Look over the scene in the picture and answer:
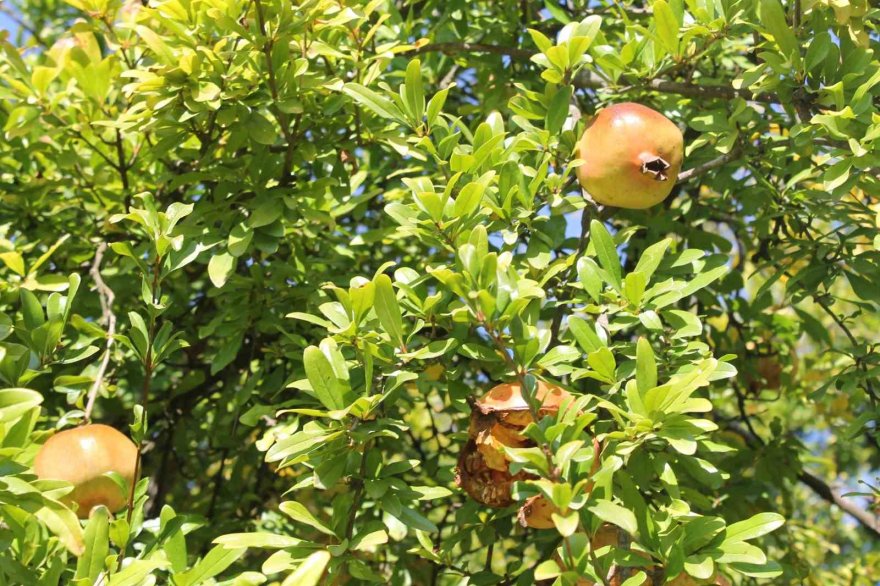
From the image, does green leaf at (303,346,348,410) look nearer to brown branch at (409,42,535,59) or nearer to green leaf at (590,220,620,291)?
green leaf at (590,220,620,291)

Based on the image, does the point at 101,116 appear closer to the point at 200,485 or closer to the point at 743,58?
the point at 200,485

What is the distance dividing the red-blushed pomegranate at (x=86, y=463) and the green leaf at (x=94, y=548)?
276mm

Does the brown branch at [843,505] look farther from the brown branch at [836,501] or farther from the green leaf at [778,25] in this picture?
the green leaf at [778,25]

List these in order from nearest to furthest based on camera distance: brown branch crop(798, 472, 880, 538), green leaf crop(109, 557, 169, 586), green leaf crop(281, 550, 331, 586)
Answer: green leaf crop(281, 550, 331, 586), green leaf crop(109, 557, 169, 586), brown branch crop(798, 472, 880, 538)

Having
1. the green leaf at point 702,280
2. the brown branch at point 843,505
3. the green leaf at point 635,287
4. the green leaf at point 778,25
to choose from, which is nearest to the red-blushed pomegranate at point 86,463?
the green leaf at point 635,287

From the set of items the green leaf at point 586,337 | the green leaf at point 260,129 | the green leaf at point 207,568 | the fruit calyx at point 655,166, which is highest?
the green leaf at point 260,129

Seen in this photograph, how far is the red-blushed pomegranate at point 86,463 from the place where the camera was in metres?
1.55

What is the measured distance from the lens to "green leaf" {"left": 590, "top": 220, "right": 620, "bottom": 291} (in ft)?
4.85

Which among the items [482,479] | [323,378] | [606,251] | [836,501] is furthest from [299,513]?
[836,501]

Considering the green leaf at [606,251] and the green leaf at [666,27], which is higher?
the green leaf at [666,27]

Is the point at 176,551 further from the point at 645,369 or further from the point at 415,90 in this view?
the point at 415,90

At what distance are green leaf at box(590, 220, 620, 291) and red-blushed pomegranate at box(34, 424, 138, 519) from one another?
0.86 m

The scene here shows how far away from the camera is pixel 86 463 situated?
1558mm

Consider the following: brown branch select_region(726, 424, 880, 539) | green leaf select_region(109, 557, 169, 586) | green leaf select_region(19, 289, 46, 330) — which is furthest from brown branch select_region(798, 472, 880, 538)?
green leaf select_region(19, 289, 46, 330)
